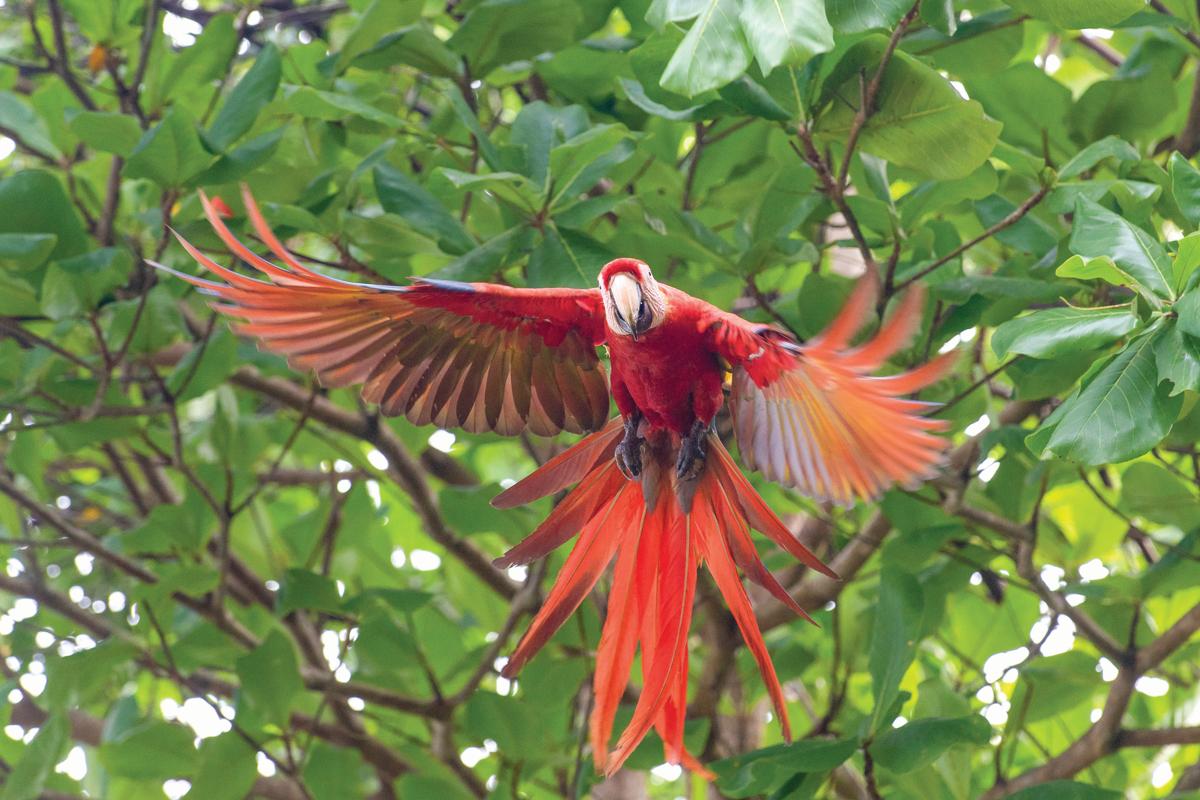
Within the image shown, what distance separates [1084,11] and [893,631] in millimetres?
781

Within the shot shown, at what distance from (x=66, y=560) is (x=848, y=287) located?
224 cm

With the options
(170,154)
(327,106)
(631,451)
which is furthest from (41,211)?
(631,451)

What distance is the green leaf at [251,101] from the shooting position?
5.34 ft

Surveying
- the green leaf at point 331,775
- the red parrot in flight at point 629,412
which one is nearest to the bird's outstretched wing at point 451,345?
the red parrot in flight at point 629,412

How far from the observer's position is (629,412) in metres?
1.45

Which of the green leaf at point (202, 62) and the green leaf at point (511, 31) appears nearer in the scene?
the green leaf at point (511, 31)

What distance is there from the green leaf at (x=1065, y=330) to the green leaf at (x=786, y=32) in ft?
1.19

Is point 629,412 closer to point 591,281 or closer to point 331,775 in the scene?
point 591,281

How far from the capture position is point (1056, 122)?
169 centimetres

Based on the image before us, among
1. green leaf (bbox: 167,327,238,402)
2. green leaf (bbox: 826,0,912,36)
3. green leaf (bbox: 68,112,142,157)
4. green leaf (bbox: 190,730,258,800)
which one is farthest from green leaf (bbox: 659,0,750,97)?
green leaf (bbox: 190,730,258,800)

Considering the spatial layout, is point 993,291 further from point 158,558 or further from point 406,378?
point 158,558

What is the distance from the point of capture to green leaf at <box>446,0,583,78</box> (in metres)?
1.66

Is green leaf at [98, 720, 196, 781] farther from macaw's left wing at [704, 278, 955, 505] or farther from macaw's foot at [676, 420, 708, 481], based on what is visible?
macaw's left wing at [704, 278, 955, 505]

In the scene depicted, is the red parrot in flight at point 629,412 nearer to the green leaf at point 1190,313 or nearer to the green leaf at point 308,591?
the green leaf at point 1190,313
